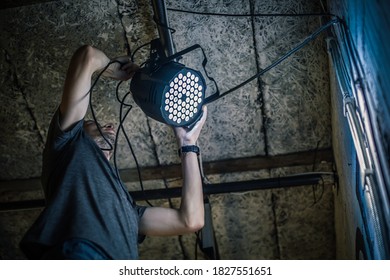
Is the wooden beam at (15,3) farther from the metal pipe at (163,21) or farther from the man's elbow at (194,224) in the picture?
the man's elbow at (194,224)

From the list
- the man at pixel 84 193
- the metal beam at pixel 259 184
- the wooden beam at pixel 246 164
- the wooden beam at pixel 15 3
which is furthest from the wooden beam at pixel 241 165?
the wooden beam at pixel 15 3

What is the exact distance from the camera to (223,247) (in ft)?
9.30

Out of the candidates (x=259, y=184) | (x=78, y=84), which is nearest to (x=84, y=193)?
(x=78, y=84)

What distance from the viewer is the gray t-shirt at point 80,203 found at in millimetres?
1375

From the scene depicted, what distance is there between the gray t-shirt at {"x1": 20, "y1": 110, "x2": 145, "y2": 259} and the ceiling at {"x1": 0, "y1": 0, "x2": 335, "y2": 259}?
67 cm

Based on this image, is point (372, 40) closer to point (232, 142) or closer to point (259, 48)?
point (259, 48)

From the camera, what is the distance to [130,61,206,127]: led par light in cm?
141

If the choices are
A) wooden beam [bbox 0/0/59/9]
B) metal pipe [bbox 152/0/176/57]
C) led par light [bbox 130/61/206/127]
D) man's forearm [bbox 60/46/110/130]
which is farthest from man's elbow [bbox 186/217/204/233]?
wooden beam [bbox 0/0/59/9]

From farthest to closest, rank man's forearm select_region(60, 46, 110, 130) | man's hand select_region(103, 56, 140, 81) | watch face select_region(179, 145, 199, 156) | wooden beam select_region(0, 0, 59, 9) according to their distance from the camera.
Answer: wooden beam select_region(0, 0, 59, 9)
watch face select_region(179, 145, 199, 156)
man's hand select_region(103, 56, 140, 81)
man's forearm select_region(60, 46, 110, 130)

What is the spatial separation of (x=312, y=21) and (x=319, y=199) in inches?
39.5

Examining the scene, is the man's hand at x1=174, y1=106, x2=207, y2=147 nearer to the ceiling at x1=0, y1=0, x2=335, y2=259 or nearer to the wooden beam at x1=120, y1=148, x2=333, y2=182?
the ceiling at x1=0, y1=0, x2=335, y2=259

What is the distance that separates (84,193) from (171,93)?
40 centimetres

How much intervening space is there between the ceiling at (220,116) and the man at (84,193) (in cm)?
55

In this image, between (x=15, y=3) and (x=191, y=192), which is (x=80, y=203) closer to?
(x=191, y=192)
